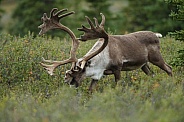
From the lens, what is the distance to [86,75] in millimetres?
9859

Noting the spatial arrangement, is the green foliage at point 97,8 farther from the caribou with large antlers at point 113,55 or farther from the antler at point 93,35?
the antler at point 93,35

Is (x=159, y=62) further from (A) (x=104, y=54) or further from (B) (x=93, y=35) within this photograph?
(B) (x=93, y=35)

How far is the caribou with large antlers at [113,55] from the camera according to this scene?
9688mm

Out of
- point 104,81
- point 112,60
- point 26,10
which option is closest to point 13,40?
point 104,81

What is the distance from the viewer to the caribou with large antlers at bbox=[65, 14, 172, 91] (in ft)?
31.8

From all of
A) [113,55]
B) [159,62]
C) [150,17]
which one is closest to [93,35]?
[113,55]

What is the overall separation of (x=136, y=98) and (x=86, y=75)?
2.31 metres

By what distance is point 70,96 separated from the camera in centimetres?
758

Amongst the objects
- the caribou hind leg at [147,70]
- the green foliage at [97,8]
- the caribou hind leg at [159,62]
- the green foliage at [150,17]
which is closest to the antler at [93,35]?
the caribou hind leg at [159,62]

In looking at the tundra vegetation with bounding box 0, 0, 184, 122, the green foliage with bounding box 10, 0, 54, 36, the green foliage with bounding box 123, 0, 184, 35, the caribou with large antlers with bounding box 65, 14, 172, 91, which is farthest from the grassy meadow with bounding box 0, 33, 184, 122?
the green foliage with bounding box 10, 0, 54, 36

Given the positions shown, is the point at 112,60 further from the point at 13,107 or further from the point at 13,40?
the point at 13,40

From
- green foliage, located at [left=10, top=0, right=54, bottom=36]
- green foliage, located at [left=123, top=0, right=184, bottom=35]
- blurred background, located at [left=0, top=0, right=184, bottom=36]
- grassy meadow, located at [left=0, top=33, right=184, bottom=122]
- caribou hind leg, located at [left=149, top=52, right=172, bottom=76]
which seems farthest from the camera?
green foliage, located at [left=10, top=0, right=54, bottom=36]

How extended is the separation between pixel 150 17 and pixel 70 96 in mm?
20902

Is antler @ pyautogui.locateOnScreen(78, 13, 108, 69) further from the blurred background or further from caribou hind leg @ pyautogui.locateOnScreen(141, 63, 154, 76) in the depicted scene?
the blurred background
